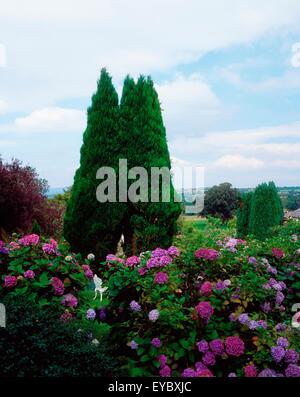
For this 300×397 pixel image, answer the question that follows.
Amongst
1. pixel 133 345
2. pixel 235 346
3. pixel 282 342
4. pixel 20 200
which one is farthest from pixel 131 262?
pixel 20 200

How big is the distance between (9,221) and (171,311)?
302 inches

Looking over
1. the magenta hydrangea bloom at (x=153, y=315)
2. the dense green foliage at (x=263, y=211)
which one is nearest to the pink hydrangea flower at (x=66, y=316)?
the magenta hydrangea bloom at (x=153, y=315)

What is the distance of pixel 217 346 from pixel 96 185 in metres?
5.84

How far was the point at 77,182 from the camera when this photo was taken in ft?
31.4

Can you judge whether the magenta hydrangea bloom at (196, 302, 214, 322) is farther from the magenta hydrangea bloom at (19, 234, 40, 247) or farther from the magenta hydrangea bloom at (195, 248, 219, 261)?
the magenta hydrangea bloom at (19, 234, 40, 247)

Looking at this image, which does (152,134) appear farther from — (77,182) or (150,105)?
(77,182)

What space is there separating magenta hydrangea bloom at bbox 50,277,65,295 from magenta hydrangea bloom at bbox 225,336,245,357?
1.90 metres

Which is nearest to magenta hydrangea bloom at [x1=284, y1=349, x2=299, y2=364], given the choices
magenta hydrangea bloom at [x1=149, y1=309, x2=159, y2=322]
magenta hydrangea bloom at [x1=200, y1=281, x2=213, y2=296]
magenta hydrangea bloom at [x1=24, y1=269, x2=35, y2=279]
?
magenta hydrangea bloom at [x1=200, y1=281, x2=213, y2=296]

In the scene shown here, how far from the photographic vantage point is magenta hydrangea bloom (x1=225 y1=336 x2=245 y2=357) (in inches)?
154

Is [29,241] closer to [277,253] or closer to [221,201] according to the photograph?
[277,253]

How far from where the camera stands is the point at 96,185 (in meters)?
9.38

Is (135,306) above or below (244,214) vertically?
below

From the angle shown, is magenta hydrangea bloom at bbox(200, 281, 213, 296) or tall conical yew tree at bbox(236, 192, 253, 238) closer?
magenta hydrangea bloom at bbox(200, 281, 213, 296)
